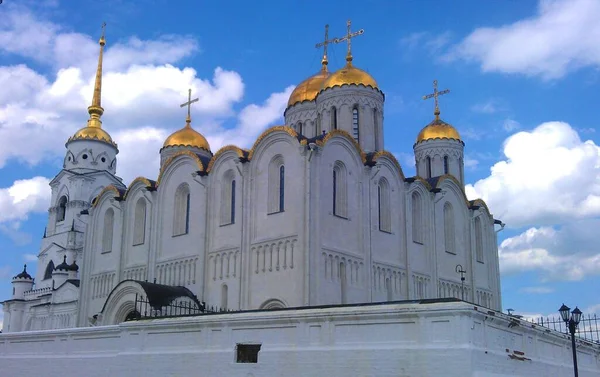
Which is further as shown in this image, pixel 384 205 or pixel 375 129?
pixel 375 129

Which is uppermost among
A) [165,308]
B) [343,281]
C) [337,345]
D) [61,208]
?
[61,208]

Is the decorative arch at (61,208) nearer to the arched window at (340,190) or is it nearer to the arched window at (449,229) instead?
the arched window at (449,229)

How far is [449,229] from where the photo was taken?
30.8 metres

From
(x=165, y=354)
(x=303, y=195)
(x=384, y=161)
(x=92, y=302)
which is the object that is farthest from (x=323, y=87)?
(x=165, y=354)

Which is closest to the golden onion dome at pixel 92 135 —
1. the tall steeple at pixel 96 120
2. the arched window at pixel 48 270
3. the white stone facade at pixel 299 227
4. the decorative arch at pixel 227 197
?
the tall steeple at pixel 96 120

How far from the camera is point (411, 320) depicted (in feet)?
39.6

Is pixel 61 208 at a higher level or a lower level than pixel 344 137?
higher

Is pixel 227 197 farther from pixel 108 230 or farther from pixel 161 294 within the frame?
pixel 108 230

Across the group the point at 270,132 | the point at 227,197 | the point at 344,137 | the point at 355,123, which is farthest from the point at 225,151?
the point at 355,123

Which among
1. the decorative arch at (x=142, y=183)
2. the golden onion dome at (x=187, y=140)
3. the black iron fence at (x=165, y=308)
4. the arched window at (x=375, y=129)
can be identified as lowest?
the black iron fence at (x=165, y=308)

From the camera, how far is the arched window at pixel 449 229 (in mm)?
30422

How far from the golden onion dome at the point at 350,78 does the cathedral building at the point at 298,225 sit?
56 mm

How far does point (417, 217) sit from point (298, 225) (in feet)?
25.5

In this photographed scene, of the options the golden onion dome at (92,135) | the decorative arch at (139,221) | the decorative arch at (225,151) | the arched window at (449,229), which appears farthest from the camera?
the golden onion dome at (92,135)
